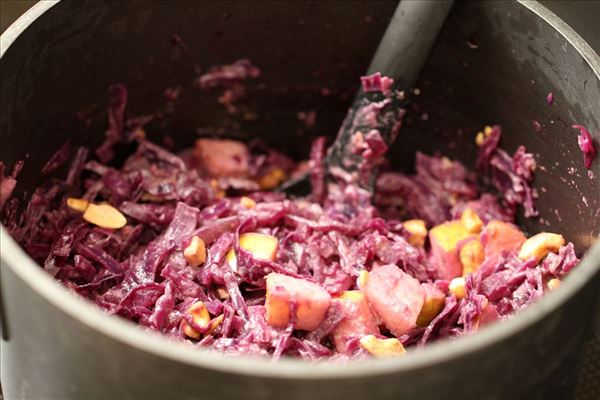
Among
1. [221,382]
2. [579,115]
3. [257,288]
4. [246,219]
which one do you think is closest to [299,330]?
[257,288]

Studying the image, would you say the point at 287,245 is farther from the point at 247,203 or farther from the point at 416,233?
the point at 416,233

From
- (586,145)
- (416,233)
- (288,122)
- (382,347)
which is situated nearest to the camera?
(382,347)

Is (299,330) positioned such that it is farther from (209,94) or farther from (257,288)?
(209,94)

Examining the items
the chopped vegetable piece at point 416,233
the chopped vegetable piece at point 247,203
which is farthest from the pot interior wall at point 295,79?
the chopped vegetable piece at point 247,203

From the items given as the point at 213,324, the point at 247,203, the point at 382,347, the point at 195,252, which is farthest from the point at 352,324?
the point at 247,203

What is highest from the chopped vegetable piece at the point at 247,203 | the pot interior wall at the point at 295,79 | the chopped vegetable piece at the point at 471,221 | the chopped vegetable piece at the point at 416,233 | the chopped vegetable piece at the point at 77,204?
the pot interior wall at the point at 295,79

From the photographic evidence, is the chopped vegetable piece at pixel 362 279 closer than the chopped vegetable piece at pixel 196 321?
No

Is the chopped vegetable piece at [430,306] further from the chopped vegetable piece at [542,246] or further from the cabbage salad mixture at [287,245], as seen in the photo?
the chopped vegetable piece at [542,246]
